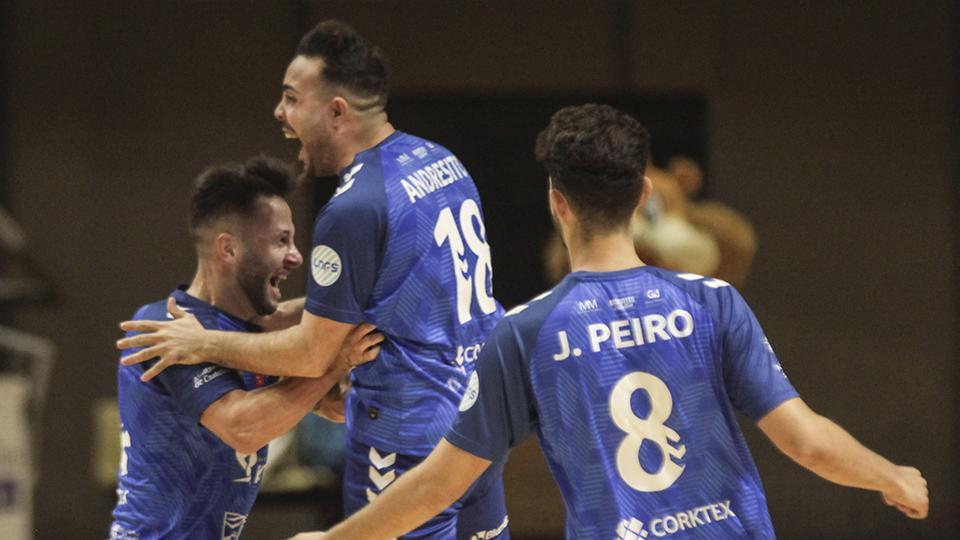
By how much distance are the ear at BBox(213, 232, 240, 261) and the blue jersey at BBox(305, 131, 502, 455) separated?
31 cm

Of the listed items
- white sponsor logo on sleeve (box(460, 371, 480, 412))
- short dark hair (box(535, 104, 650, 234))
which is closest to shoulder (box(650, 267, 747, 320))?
short dark hair (box(535, 104, 650, 234))

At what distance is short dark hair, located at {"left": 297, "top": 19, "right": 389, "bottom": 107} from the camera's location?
146 inches

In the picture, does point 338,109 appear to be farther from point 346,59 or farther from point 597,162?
point 597,162

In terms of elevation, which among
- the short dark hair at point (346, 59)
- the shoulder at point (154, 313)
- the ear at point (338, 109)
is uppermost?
the short dark hair at point (346, 59)

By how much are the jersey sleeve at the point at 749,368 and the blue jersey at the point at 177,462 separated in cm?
147

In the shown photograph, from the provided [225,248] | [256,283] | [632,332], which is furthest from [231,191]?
[632,332]

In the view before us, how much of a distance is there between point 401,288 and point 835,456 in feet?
4.53

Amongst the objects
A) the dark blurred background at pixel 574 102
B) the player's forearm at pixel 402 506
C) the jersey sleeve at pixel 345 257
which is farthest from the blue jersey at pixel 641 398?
the dark blurred background at pixel 574 102

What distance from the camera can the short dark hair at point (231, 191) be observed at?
3.79 meters

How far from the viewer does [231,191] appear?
380 centimetres

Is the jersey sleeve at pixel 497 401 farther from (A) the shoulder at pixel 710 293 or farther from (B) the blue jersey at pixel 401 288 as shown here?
(B) the blue jersey at pixel 401 288

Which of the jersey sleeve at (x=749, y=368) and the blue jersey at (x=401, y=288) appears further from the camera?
the blue jersey at (x=401, y=288)

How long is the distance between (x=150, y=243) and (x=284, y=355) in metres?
6.38

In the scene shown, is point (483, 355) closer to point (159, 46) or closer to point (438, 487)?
point (438, 487)
